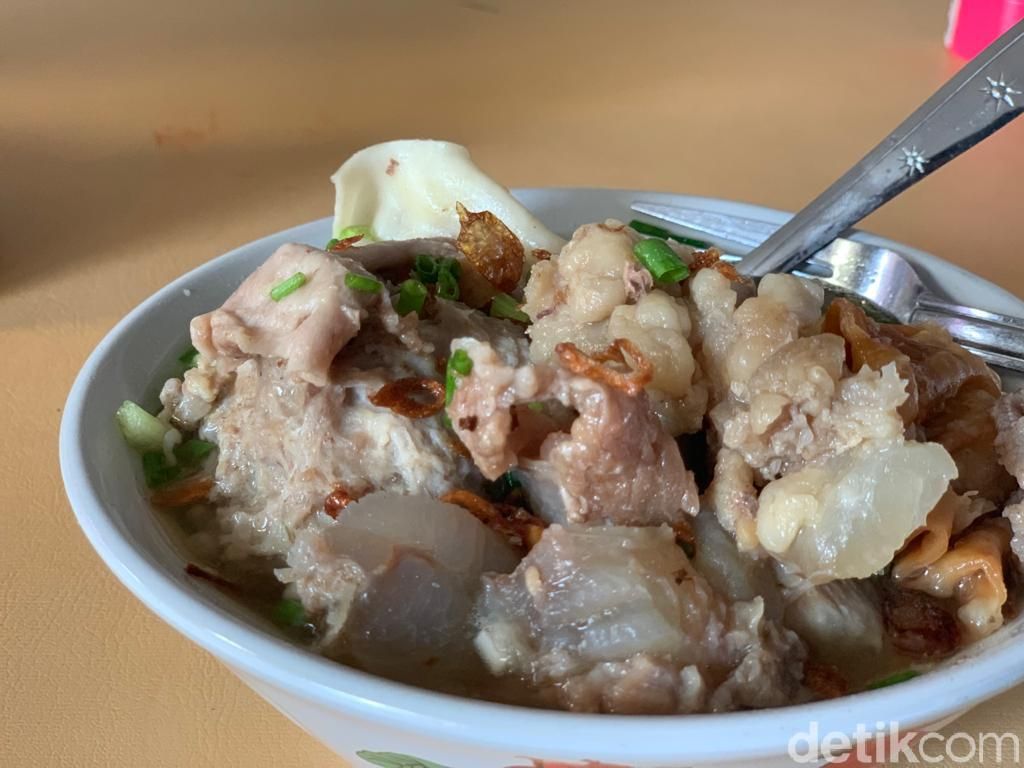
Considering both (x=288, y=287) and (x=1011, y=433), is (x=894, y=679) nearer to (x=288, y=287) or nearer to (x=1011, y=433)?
(x=1011, y=433)

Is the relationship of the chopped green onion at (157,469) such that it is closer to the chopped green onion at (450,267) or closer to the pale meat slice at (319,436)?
the pale meat slice at (319,436)

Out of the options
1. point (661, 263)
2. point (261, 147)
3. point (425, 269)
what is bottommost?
point (261, 147)

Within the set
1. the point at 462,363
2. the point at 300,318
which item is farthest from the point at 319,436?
the point at 462,363

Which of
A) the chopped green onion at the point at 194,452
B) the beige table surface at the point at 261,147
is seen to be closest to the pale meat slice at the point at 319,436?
the chopped green onion at the point at 194,452

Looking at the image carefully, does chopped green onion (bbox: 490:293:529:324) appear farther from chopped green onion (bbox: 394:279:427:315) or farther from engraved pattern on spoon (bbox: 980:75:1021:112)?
engraved pattern on spoon (bbox: 980:75:1021:112)

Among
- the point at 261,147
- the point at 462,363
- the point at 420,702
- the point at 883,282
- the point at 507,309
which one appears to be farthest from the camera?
the point at 261,147

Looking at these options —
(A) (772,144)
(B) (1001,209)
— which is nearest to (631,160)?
(A) (772,144)

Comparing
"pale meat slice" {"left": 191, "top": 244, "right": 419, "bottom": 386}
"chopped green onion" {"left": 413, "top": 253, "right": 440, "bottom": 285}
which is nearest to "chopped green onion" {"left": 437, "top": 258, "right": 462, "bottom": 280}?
"chopped green onion" {"left": 413, "top": 253, "right": 440, "bottom": 285}
